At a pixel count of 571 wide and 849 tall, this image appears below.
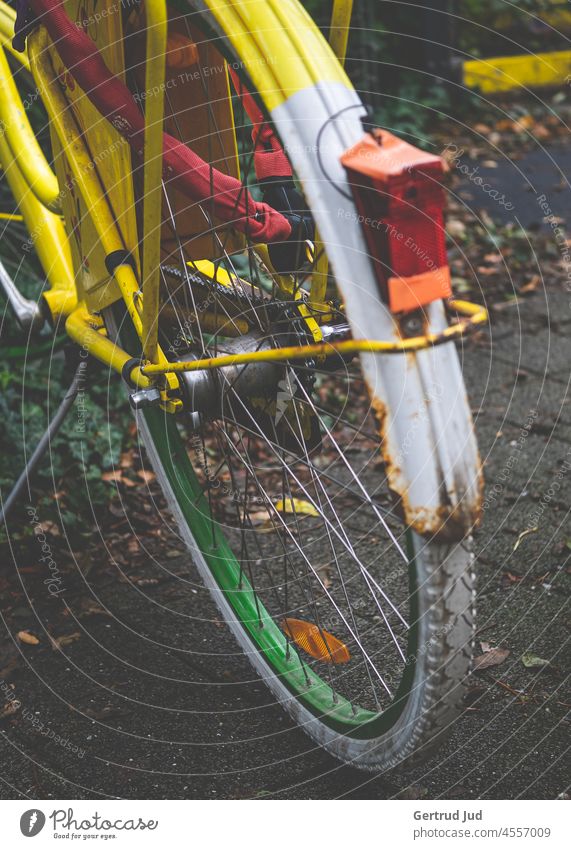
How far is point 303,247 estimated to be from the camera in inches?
66.9

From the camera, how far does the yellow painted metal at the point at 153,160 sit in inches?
53.7

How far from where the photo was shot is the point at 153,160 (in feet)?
4.77

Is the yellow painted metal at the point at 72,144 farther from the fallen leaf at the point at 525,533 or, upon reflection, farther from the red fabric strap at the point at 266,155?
the fallen leaf at the point at 525,533

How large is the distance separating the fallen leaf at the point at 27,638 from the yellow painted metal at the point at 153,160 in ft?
2.64

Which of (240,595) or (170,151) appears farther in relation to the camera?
(240,595)

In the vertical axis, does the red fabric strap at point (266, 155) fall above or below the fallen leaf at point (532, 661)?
above

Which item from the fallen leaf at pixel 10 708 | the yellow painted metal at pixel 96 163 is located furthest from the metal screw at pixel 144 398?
→ the fallen leaf at pixel 10 708

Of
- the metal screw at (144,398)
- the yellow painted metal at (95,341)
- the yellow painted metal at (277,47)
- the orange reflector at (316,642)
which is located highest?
the yellow painted metal at (277,47)

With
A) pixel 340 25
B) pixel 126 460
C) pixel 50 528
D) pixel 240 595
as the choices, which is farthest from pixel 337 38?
pixel 126 460

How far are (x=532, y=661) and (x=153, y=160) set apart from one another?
1168 millimetres

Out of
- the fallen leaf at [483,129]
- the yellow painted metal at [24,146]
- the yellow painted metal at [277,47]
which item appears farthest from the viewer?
the fallen leaf at [483,129]

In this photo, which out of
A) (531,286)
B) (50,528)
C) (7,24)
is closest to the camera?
(7,24)

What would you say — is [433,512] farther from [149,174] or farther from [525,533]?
[525,533]

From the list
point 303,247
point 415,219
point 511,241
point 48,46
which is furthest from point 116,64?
point 511,241
